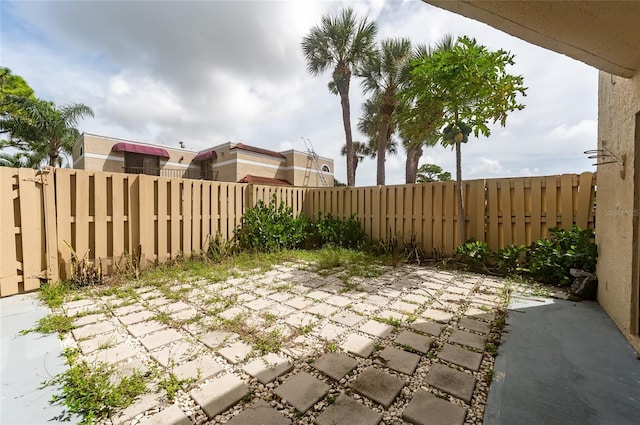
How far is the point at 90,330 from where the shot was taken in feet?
6.77

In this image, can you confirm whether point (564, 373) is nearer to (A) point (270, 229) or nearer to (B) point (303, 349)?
(B) point (303, 349)

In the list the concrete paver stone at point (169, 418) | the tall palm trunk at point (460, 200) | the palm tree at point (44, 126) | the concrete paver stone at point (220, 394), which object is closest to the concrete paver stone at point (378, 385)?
the concrete paver stone at point (220, 394)

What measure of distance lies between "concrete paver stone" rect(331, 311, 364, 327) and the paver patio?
2cm

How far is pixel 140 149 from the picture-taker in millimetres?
16031

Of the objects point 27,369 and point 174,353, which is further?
point 174,353

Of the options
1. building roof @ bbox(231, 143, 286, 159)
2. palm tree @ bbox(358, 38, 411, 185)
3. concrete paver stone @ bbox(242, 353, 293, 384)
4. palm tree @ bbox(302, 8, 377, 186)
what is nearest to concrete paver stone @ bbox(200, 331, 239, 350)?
concrete paver stone @ bbox(242, 353, 293, 384)

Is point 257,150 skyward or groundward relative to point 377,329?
skyward

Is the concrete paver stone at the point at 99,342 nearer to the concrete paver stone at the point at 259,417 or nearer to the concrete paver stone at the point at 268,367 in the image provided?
the concrete paver stone at the point at 268,367

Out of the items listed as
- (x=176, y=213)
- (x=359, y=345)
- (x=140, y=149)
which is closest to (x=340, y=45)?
(x=176, y=213)

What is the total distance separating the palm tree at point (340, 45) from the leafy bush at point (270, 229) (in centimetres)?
792

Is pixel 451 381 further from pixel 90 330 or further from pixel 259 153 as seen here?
pixel 259 153

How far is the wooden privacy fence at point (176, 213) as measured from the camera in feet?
9.81

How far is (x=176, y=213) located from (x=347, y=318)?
3.54 metres

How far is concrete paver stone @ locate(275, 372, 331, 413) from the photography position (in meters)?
1.27
